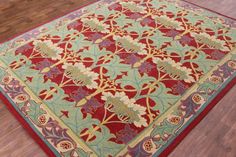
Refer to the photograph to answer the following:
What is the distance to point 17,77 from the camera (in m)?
2.19

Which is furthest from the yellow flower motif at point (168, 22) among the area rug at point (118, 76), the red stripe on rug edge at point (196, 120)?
the red stripe on rug edge at point (196, 120)

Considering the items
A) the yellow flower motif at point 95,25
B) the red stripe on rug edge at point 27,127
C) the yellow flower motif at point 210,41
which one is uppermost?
the yellow flower motif at point 210,41

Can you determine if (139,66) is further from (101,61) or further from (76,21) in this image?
(76,21)

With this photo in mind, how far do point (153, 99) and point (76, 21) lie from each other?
1.31 metres

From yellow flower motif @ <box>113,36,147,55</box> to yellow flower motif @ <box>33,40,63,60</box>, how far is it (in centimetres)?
56

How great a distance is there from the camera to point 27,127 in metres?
1.84

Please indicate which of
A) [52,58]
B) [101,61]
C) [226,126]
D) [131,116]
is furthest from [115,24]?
[226,126]

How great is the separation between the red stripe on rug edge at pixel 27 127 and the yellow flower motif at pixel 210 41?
167 centimetres

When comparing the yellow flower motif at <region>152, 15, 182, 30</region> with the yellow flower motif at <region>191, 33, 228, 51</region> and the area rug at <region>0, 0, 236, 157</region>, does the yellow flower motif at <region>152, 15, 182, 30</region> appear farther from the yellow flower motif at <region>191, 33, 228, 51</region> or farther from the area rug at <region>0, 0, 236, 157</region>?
Result: the yellow flower motif at <region>191, 33, 228, 51</region>

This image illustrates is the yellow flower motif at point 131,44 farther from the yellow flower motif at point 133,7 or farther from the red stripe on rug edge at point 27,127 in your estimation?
the red stripe on rug edge at point 27,127

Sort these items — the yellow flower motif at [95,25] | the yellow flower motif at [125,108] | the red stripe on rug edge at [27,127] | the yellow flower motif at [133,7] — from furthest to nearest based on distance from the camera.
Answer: the yellow flower motif at [133,7]
the yellow flower motif at [95,25]
the yellow flower motif at [125,108]
the red stripe on rug edge at [27,127]

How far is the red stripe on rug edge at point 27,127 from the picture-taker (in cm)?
170

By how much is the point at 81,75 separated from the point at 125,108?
0.50 metres

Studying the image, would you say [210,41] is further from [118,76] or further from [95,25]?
[95,25]
